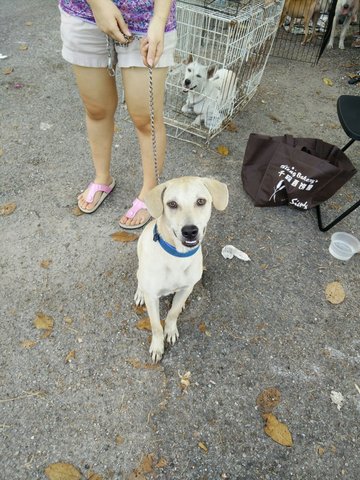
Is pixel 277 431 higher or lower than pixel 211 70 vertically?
lower

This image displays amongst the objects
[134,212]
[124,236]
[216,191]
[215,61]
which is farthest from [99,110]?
[215,61]

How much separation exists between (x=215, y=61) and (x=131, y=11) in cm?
151

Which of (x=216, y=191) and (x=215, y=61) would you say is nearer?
(x=216, y=191)

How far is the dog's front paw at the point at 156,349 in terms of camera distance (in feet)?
6.97

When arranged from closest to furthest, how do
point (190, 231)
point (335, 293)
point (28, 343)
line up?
point (190, 231)
point (28, 343)
point (335, 293)

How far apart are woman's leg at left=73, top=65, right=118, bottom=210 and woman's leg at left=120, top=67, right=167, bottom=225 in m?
0.18

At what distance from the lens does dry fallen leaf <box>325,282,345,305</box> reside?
2576mm

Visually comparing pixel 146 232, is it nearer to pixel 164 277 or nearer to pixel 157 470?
pixel 164 277

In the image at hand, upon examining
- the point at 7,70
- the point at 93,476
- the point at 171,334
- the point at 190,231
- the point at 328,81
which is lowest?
the point at 93,476

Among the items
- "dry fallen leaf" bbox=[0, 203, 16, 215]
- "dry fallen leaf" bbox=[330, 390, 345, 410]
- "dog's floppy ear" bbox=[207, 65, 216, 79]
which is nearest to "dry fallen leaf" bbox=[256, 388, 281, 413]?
"dry fallen leaf" bbox=[330, 390, 345, 410]

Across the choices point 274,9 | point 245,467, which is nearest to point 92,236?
point 245,467

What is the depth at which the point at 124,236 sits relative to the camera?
281 cm

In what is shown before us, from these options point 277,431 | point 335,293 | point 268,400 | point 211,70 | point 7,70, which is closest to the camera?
point 277,431

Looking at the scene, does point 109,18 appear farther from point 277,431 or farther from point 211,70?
point 277,431
